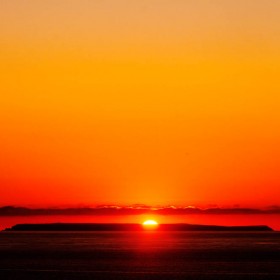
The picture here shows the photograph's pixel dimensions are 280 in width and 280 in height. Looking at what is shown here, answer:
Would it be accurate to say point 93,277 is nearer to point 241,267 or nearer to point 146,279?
point 146,279

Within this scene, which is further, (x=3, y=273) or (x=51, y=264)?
(x=51, y=264)

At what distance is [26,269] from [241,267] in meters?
14.3

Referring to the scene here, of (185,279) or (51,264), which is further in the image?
(51,264)

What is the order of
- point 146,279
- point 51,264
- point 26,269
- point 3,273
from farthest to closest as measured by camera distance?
point 51,264, point 26,269, point 3,273, point 146,279

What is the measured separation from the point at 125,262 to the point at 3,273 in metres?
12.7

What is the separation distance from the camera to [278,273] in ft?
147

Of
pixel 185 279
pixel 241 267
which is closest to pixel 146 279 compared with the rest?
pixel 185 279

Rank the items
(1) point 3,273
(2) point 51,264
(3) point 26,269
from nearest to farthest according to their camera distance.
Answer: (1) point 3,273
(3) point 26,269
(2) point 51,264

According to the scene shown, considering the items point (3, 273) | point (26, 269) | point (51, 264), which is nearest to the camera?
point (3, 273)

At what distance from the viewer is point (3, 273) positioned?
146 ft

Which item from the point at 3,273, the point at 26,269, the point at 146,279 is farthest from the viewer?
the point at 26,269

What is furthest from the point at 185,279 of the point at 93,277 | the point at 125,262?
the point at 125,262

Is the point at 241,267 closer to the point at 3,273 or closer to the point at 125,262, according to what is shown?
the point at 125,262

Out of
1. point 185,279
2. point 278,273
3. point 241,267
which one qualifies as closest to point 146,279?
point 185,279
